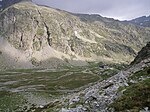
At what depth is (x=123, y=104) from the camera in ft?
72.6

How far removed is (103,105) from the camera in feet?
78.1

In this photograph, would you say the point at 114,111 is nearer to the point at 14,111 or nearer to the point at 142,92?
the point at 142,92

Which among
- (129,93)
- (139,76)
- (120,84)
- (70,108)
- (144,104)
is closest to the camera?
(144,104)

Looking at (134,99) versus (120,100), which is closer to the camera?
(134,99)

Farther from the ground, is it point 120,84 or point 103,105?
point 120,84

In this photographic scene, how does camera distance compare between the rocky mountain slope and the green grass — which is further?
the rocky mountain slope

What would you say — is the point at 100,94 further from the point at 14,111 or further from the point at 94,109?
the point at 14,111

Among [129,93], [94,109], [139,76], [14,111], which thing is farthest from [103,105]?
[14,111]

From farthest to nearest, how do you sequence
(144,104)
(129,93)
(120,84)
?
(120,84) < (129,93) < (144,104)

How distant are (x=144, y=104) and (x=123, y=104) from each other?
1703 mm

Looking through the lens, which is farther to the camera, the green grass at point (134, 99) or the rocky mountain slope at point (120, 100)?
the rocky mountain slope at point (120, 100)

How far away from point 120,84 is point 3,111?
5886 cm

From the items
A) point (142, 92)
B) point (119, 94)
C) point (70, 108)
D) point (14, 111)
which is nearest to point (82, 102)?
point (70, 108)

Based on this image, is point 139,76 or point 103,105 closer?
point 103,105
